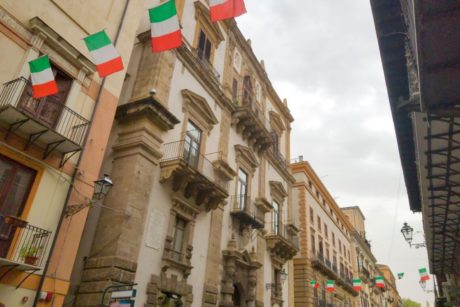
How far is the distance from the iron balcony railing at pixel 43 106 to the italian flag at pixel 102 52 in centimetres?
146

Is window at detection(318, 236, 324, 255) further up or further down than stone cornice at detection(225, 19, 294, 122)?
further down

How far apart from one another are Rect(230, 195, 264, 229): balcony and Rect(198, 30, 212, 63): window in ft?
23.8

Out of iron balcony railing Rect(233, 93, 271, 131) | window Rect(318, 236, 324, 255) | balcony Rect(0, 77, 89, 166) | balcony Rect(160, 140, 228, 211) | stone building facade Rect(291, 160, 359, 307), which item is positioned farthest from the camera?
window Rect(318, 236, 324, 255)

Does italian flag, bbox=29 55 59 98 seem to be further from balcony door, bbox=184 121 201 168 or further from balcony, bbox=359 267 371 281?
balcony, bbox=359 267 371 281

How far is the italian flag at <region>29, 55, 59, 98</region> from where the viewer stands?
8.96 metres

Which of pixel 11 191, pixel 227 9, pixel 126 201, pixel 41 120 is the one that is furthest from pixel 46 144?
pixel 227 9

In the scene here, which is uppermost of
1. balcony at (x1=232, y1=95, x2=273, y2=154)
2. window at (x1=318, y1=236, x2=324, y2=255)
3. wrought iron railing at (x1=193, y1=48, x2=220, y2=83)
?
wrought iron railing at (x1=193, y1=48, x2=220, y2=83)

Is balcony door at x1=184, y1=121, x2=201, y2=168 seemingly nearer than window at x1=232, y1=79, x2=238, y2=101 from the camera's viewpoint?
Yes

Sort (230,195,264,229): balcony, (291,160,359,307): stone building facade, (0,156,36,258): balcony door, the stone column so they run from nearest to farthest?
(0,156,36,258): balcony door < the stone column < (230,195,264,229): balcony < (291,160,359,307): stone building facade

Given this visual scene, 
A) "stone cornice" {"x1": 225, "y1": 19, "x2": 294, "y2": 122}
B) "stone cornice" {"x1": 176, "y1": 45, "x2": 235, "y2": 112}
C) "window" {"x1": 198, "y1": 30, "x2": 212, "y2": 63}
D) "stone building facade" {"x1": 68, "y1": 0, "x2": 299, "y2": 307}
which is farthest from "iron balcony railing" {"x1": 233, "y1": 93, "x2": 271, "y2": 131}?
"window" {"x1": 198, "y1": 30, "x2": 212, "y2": 63}

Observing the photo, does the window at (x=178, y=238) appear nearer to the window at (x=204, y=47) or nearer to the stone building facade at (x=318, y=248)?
the window at (x=204, y=47)

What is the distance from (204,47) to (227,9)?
371 inches

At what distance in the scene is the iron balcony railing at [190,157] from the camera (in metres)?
14.3

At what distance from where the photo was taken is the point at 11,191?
28.7ft
